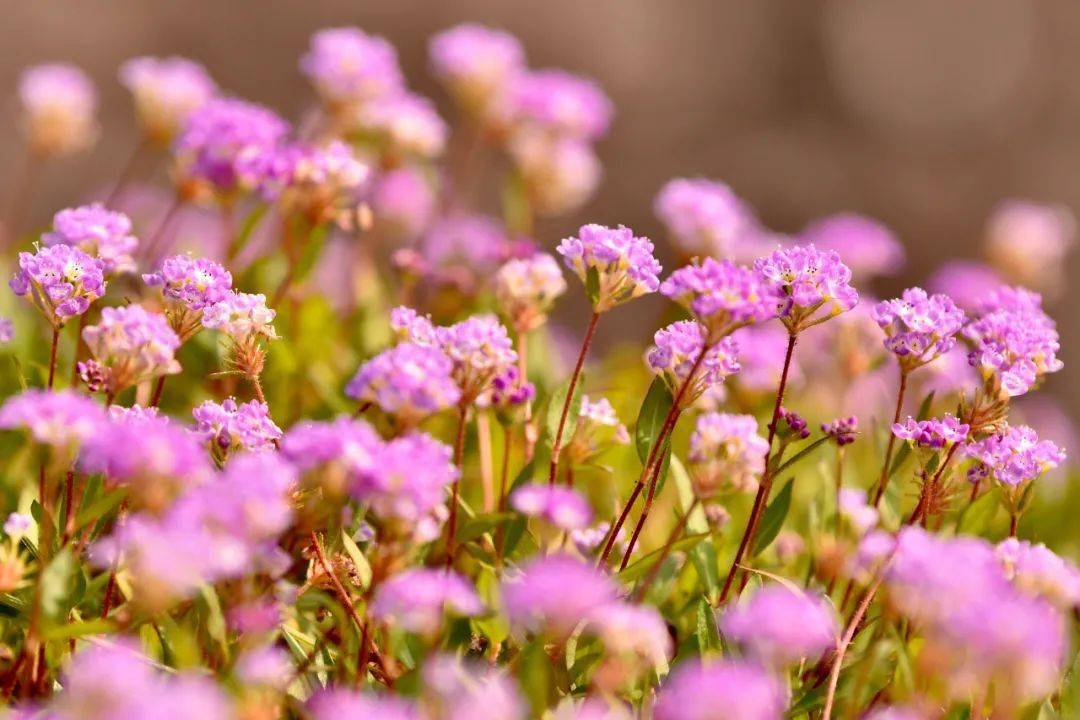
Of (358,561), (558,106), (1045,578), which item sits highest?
(558,106)

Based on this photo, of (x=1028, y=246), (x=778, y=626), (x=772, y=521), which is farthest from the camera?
(x=1028, y=246)

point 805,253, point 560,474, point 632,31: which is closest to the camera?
point 805,253

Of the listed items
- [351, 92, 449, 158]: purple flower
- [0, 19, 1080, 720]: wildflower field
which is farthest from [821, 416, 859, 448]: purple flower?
[351, 92, 449, 158]: purple flower

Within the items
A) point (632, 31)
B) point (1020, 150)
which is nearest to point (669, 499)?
point (632, 31)

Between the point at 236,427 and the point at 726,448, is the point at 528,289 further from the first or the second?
the point at 236,427

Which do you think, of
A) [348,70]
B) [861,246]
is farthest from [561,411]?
[861,246]

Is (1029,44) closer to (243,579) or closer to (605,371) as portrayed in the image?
(605,371)
